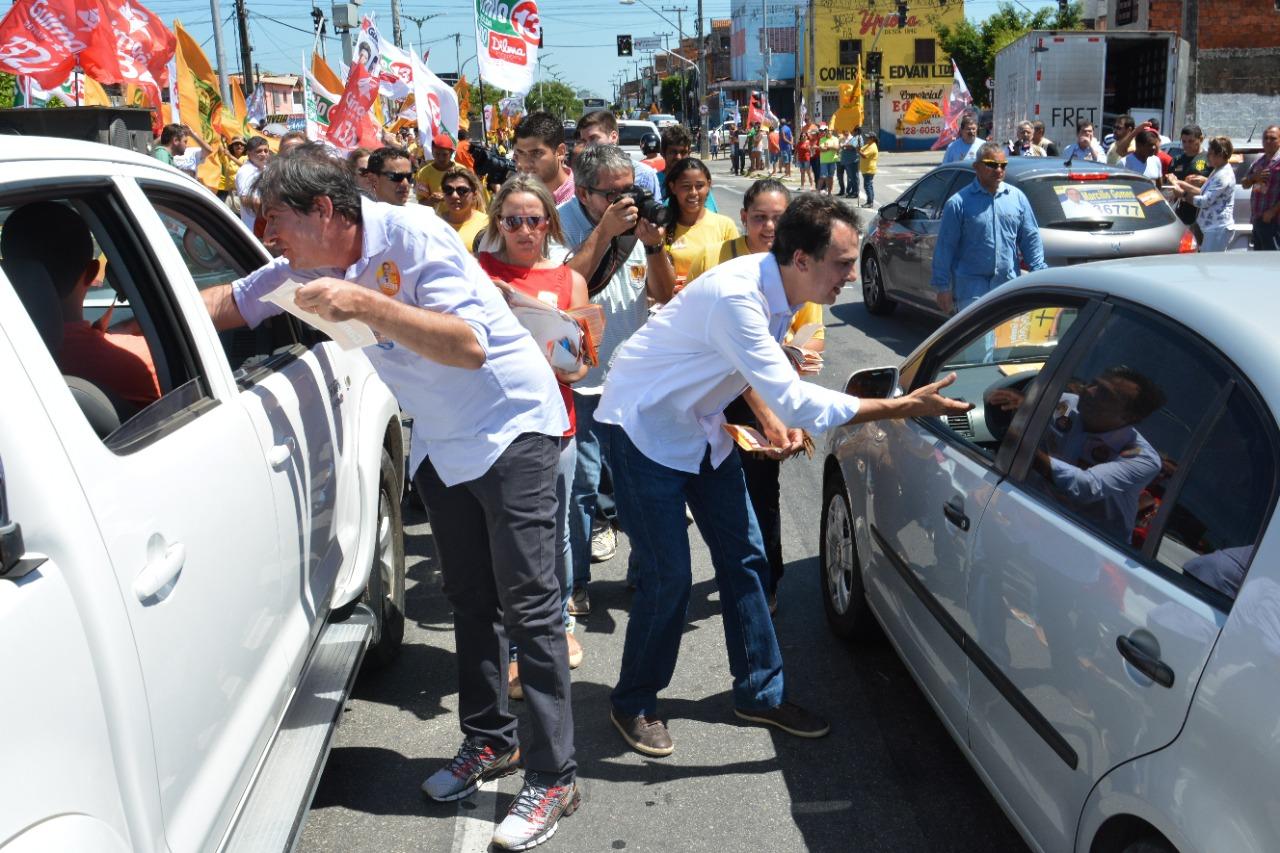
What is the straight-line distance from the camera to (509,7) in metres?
11.1

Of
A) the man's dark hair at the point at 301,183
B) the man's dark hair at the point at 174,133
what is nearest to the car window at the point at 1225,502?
the man's dark hair at the point at 301,183

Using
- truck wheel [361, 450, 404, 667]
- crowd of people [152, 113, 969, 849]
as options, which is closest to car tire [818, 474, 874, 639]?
crowd of people [152, 113, 969, 849]

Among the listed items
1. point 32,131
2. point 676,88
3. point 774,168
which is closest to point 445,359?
point 32,131

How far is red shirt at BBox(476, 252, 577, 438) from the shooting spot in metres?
3.79

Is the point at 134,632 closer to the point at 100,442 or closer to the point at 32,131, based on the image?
the point at 100,442

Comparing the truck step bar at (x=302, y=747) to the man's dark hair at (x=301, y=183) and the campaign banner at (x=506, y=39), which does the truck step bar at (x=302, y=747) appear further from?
the campaign banner at (x=506, y=39)

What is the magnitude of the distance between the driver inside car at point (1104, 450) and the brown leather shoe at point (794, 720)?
1.26 m

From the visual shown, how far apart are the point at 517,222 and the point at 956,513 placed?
168cm

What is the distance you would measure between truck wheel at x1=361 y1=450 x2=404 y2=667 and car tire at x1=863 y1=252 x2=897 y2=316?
8.22m

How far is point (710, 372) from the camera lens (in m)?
Answer: 3.19

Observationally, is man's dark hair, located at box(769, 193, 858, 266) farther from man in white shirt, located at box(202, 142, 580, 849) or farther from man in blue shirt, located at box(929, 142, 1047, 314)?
man in blue shirt, located at box(929, 142, 1047, 314)

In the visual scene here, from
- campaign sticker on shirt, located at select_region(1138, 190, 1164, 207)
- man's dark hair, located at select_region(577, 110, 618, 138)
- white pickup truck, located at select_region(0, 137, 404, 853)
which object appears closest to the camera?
white pickup truck, located at select_region(0, 137, 404, 853)

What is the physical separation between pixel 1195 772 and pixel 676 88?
109 metres

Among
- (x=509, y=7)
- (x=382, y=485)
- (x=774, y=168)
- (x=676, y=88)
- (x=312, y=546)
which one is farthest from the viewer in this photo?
(x=676, y=88)
